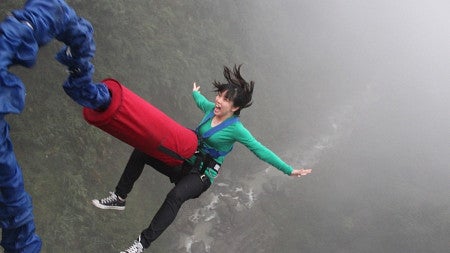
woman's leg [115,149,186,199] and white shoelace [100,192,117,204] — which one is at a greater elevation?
woman's leg [115,149,186,199]

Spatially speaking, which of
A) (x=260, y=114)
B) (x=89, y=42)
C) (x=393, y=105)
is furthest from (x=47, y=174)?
(x=393, y=105)

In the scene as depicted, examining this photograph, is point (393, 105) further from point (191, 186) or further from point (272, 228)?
point (191, 186)

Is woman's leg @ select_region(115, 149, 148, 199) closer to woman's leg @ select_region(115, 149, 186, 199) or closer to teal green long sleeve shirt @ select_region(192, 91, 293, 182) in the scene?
woman's leg @ select_region(115, 149, 186, 199)

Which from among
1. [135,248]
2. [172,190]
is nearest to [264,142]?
[172,190]

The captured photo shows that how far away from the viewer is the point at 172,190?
535 cm

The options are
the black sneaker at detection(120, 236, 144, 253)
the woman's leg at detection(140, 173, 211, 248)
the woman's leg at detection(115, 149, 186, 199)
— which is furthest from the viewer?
the woman's leg at detection(115, 149, 186, 199)

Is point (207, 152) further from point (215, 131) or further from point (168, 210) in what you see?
point (168, 210)

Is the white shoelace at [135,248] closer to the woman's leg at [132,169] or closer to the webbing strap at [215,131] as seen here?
the woman's leg at [132,169]

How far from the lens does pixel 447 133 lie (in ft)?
139

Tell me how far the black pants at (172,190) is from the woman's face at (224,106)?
0.92 m

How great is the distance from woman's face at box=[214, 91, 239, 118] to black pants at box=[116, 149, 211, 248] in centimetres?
92

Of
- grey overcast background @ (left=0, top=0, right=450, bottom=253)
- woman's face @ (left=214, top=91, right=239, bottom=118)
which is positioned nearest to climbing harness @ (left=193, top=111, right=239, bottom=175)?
woman's face @ (left=214, top=91, right=239, bottom=118)

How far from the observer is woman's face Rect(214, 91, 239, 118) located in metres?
5.46

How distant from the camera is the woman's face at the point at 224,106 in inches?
215
